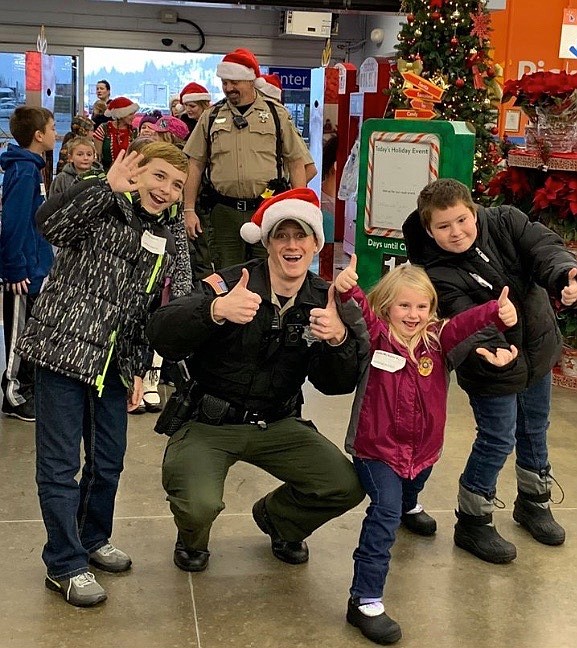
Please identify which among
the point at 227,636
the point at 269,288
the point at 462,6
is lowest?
the point at 227,636

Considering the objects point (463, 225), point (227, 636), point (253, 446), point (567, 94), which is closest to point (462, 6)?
point (567, 94)

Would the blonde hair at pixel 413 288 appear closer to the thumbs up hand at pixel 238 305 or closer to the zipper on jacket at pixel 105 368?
the thumbs up hand at pixel 238 305

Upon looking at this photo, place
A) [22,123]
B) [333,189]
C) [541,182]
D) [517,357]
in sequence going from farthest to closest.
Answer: [333,189], [541,182], [22,123], [517,357]

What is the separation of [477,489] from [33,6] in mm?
11770

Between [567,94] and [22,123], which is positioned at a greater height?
[567,94]

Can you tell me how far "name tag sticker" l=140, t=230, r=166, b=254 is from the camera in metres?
A: 2.59

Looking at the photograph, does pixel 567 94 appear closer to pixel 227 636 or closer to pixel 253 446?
pixel 253 446

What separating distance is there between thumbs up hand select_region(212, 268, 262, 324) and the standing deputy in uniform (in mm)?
2346

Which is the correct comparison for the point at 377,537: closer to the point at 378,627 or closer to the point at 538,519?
the point at 378,627

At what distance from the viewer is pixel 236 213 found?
482cm

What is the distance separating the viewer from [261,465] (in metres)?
2.86

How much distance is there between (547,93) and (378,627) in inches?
135

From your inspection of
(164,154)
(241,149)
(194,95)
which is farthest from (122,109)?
(164,154)

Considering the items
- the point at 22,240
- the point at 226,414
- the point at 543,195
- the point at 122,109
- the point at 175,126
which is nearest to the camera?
the point at 226,414
